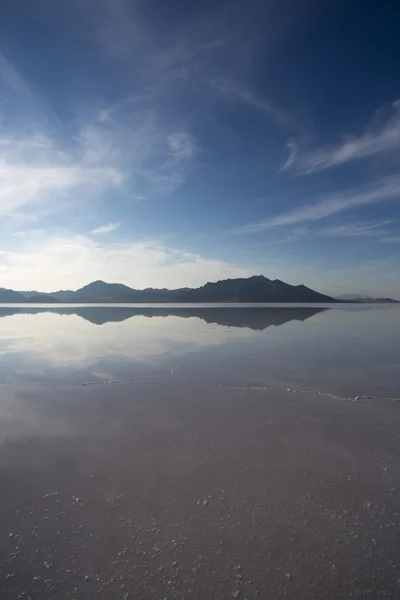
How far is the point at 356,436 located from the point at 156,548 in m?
5.01

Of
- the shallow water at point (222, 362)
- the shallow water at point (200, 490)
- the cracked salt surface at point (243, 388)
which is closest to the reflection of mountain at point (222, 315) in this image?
the shallow water at point (222, 362)

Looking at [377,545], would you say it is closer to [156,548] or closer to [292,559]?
[292,559]

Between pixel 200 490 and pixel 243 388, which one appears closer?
pixel 200 490

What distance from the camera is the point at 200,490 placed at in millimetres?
Answer: 5027

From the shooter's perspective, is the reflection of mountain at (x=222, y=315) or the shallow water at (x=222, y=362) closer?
the shallow water at (x=222, y=362)

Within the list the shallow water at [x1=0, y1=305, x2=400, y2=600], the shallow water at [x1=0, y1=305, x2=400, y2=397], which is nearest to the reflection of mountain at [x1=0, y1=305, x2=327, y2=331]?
the shallow water at [x1=0, y1=305, x2=400, y2=397]

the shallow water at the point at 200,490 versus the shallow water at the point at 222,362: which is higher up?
the shallow water at the point at 222,362

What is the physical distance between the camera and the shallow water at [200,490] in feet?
11.9

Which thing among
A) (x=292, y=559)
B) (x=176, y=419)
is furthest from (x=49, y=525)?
(x=176, y=419)

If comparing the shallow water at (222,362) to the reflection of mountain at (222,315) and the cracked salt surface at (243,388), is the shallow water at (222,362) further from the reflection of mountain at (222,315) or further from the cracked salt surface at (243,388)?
the reflection of mountain at (222,315)

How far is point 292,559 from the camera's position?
12.5ft

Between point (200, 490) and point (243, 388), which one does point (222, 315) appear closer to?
point (243, 388)

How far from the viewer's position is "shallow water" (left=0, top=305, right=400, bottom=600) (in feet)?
11.9

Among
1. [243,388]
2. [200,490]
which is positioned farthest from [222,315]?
[200,490]
